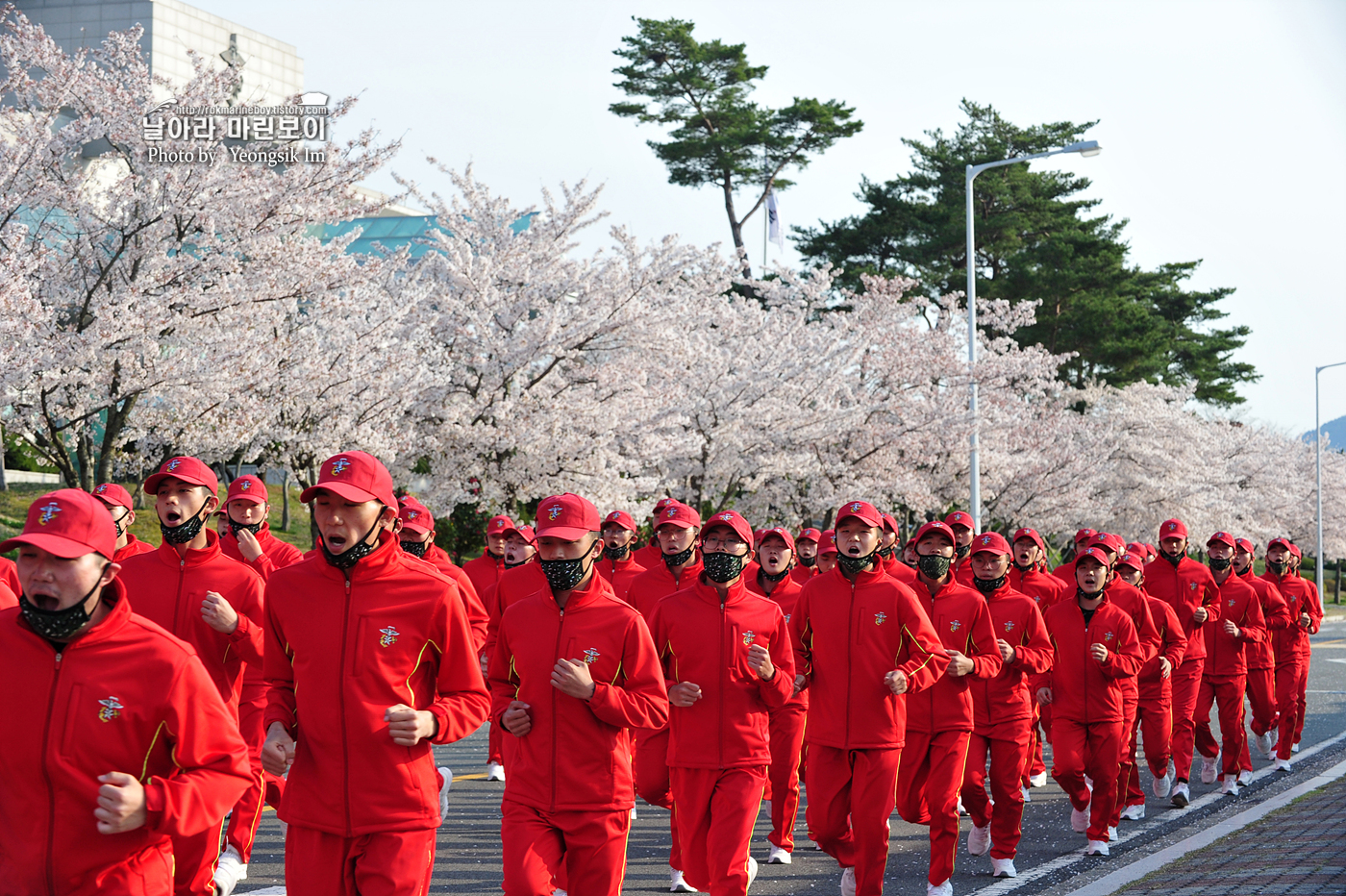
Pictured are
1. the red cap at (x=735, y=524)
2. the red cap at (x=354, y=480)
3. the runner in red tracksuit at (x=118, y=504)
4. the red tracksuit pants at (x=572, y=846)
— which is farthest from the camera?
the runner in red tracksuit at (x=118, y=504)

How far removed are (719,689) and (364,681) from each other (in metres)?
2.67

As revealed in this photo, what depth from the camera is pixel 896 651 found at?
24.0ft

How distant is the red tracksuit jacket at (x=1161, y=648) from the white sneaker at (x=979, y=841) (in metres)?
2.16

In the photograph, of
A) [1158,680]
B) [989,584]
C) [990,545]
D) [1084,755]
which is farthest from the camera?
[1158,680]

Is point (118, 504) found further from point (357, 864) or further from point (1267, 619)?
point (1267, 619)

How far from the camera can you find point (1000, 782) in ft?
28.3

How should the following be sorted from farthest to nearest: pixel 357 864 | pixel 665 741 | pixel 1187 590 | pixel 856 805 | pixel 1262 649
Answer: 1. pixel 1262 649
2. pixel 1187 590
3. pixel 665 741
4. pixel 856 805
5. pixel 357 864

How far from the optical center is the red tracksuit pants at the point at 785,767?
28.9ft

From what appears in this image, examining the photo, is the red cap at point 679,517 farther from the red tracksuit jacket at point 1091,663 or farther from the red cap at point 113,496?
the red cap at point 113,496

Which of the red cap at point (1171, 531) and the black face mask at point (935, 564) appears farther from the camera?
the red cap at point (1171, 531)

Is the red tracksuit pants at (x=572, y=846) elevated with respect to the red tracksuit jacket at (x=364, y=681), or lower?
lower

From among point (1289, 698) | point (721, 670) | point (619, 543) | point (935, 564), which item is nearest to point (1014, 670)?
point (935, 564)

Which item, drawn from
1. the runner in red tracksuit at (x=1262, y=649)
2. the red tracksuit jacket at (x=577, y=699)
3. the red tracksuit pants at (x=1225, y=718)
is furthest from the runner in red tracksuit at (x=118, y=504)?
the runner in red tracksuit at (x=1262, y=649)

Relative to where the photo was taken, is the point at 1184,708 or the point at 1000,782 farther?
the point at 1184,708
